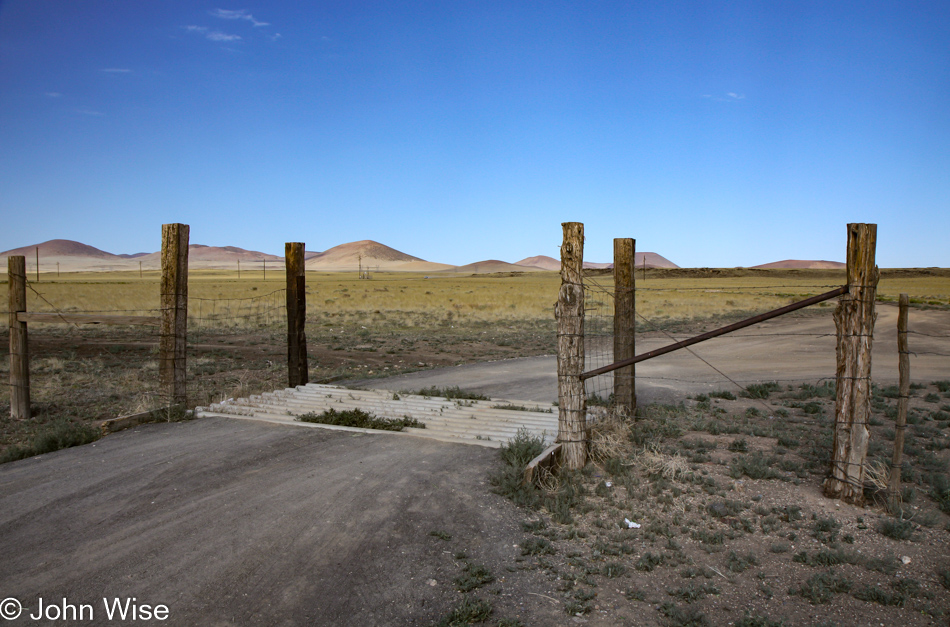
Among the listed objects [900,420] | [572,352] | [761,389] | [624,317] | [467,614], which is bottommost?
[467,614]

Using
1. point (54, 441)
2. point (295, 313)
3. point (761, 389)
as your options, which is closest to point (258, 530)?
point (54, 441)

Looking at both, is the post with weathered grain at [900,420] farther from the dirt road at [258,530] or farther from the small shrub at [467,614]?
the small shrub at [467,614]

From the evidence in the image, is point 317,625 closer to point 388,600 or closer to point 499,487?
point 388,600

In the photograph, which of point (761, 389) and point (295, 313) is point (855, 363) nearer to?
point (761, 389)

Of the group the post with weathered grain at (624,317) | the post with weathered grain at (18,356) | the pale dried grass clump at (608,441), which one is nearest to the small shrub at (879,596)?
the pale dried grass clump at (608,441)

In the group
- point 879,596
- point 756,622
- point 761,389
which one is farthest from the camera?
point 761,389

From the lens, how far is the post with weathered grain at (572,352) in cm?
648

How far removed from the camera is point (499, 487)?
232 inches

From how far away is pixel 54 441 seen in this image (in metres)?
7.38

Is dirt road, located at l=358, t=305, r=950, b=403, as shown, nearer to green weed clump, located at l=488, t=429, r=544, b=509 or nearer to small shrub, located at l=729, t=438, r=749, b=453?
small shrub, located at l=729, t=438, r=749, b=453

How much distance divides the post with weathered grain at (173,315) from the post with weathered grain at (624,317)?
6.62m

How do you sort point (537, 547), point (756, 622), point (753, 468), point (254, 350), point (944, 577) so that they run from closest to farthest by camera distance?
point (756, 622) < point (944, 577) < point (537, 547) < point (753, 468) < point (254, 350)

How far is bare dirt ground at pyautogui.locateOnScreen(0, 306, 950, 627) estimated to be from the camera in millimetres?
3982

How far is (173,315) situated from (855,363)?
912 centimetres
